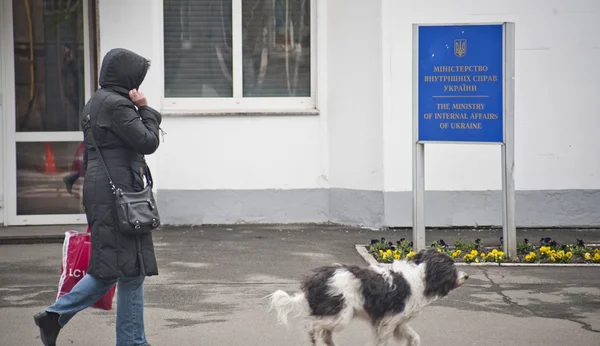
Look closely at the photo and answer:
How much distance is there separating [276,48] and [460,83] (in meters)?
3.21

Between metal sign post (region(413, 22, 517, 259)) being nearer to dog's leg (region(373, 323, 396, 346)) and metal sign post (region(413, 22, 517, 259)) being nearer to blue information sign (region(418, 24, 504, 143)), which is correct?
blue information sign (region(418, 24, 504, 143))

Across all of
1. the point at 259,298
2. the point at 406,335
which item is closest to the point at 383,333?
the point at 406,335

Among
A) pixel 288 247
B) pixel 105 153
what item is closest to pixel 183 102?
pixel 288 247

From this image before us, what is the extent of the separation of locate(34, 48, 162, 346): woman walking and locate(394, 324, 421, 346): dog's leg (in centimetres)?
153

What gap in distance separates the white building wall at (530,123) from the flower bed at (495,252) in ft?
4.22

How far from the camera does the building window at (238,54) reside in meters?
12.1

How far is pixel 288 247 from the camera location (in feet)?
34.9

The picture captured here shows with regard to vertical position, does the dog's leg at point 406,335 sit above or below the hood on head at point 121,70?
below

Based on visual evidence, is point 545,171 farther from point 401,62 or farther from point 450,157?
point 401,62

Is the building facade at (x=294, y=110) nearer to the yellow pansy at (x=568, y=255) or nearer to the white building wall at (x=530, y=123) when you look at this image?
the white building wall at (x=530, y=123)

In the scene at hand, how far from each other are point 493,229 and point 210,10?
14.0 ft

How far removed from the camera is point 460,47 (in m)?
9.70

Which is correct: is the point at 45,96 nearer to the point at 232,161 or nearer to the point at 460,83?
the point at 232,161

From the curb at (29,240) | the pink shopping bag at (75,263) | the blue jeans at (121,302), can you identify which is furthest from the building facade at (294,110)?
the blue jeans at (121,302)
